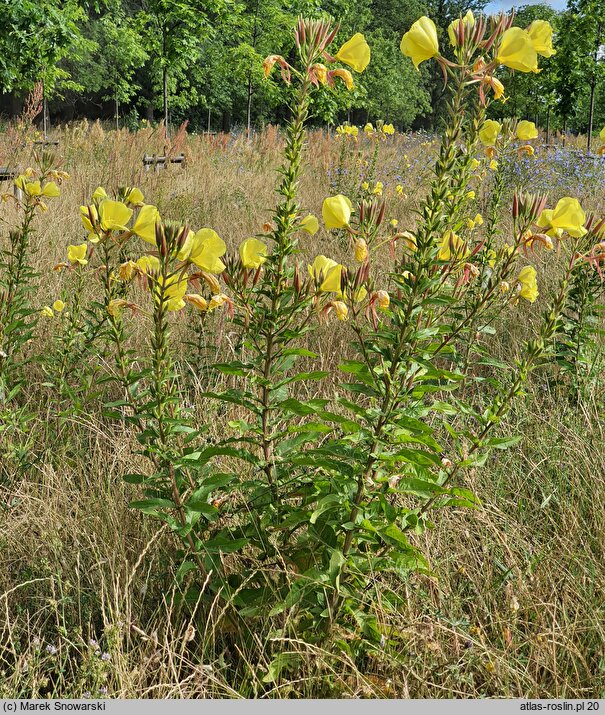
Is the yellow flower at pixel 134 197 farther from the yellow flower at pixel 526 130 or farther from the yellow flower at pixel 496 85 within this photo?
the yellow flower at pixel 526 130

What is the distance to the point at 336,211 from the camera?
56.4 inches

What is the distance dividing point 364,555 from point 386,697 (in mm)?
320

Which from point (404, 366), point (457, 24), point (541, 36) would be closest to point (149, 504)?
point (404, 366)

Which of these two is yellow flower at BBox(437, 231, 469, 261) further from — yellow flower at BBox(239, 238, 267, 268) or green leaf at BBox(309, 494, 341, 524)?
green leaf at BBox(309, 494, 341, 524)

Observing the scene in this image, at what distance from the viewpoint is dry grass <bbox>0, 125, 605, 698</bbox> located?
148cm

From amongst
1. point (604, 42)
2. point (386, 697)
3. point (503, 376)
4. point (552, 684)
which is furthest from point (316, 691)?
point (604, 42)

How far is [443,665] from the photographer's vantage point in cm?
144

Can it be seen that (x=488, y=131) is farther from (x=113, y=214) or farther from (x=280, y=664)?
(x=280, y=664)

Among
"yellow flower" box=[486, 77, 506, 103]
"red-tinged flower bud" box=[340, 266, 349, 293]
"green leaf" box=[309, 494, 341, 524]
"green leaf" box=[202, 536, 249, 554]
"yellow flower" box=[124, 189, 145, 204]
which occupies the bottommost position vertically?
"green leaf" box=[202, 536, 249, 554]

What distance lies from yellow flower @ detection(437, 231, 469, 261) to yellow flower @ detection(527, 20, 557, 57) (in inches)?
17.0

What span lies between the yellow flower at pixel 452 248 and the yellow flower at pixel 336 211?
0.29 m

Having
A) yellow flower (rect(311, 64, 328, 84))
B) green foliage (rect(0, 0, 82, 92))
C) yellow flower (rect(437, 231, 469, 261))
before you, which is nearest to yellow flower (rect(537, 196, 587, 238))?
yellow flower (rect(437, 231, 469, 261))

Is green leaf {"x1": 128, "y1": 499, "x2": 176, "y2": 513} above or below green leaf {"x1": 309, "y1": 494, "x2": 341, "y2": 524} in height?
below

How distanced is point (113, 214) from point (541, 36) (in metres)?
0.97
